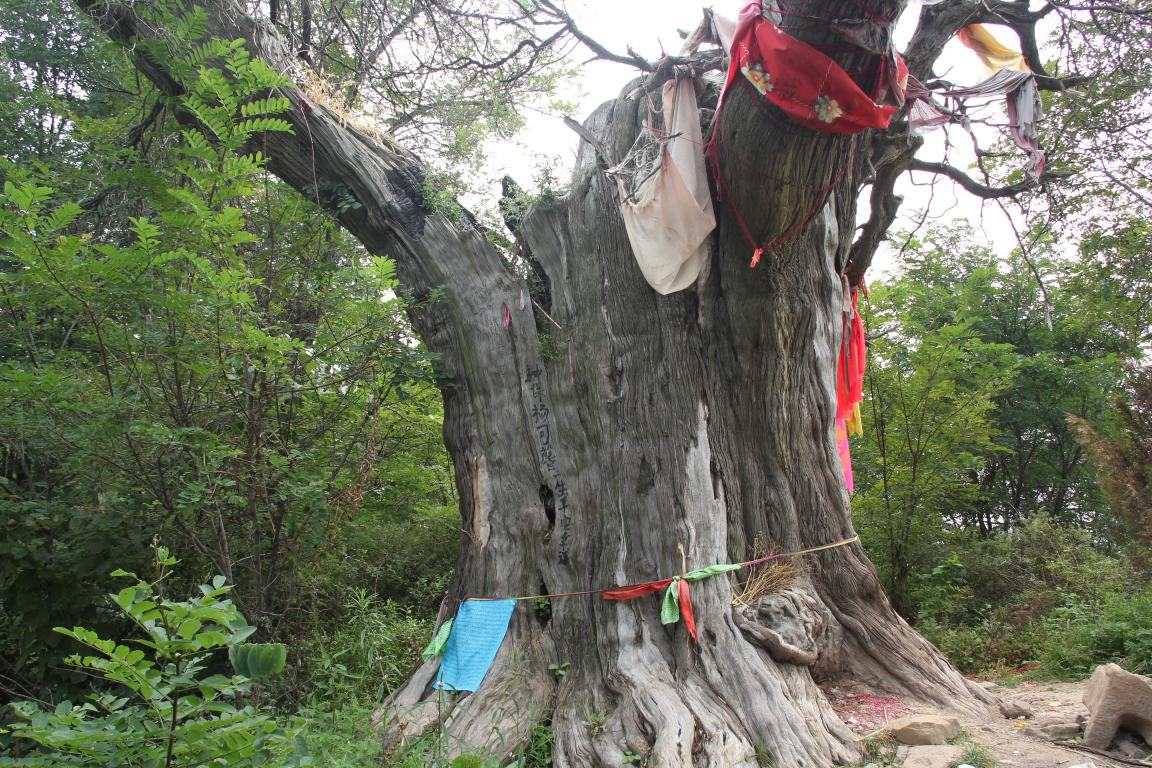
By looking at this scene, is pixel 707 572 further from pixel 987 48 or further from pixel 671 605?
pixel 987 48

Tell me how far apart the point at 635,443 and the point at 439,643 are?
164cm

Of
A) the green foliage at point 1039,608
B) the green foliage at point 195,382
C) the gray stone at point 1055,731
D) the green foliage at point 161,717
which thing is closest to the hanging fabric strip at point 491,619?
the green foliage at point 195,382

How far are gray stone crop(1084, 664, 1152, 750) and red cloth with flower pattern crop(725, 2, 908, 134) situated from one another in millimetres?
2684

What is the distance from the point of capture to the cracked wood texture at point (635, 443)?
346 cm

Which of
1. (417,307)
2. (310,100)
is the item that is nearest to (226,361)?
(417,307)

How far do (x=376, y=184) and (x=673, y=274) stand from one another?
7.16 ft

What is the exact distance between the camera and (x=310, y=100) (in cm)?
491

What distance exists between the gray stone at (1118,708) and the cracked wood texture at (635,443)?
0.66m

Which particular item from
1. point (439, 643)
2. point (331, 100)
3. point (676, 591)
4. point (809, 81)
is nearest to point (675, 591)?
point (676, 591)

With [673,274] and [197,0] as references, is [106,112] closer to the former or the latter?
[197,0]

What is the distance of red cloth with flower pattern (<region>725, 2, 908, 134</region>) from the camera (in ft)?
9.36

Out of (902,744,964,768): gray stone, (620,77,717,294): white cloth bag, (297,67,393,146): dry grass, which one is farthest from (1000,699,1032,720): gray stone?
(297,67,393,146): dry grass

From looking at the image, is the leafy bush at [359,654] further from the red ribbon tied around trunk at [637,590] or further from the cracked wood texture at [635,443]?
the red ribbon tied around trunk at [637,590]

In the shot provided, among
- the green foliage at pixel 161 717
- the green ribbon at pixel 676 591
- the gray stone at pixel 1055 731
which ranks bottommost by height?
the gray stone at pixel 1055 731
